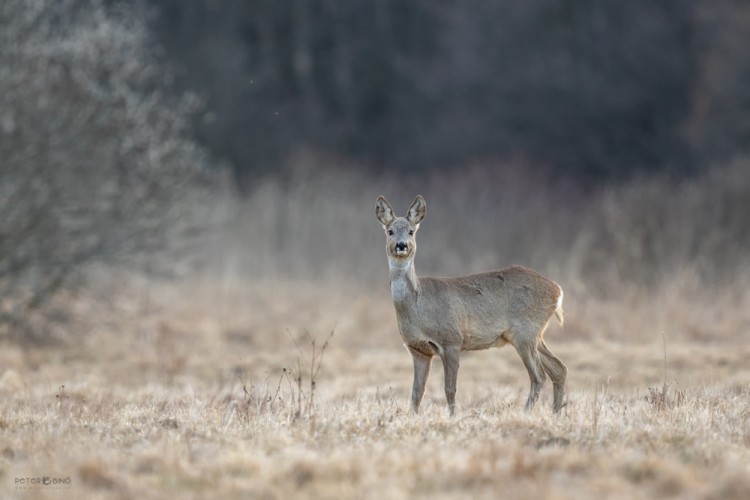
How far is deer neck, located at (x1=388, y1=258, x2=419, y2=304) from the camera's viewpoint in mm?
9547

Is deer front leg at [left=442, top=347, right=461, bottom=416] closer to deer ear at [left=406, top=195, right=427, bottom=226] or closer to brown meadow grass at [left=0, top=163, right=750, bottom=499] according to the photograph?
brown meadow grass at [left=0, top=163, right=750, bottom=499]

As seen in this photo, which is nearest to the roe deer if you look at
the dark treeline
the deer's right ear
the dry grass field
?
the deer's right ear

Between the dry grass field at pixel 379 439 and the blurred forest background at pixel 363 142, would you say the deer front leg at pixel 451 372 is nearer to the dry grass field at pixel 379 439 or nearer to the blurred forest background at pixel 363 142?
the dry grass field at pixel 379 439

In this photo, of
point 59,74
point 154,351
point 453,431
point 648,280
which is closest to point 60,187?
point 59,74

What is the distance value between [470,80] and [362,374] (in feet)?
95.7

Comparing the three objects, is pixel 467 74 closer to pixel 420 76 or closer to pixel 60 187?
pixel 420 76

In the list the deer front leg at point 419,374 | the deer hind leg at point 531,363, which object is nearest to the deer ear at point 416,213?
the deer front leg at point 419,374

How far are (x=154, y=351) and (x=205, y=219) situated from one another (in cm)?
738

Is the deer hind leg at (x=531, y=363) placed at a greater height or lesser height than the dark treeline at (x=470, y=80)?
lesser

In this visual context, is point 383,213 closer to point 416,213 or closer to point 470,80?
point 416,213

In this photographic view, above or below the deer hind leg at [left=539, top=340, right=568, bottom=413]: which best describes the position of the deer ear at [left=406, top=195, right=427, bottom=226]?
above

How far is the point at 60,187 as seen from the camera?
1752 centimetres

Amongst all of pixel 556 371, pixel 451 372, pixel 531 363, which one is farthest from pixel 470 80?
pixel 451 372

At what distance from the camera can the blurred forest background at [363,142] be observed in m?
17.8
